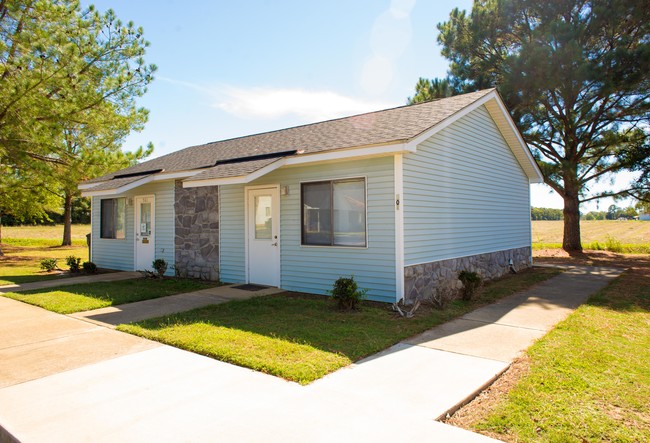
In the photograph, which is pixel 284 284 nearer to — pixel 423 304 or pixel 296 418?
pixel 423 304

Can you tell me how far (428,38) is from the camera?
19.0 m

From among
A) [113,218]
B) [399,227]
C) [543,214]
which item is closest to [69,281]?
[113,218]

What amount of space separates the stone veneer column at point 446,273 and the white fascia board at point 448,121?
2218mm

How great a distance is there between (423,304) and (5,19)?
1519 centimetres

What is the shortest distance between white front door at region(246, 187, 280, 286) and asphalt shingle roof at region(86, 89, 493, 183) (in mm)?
905

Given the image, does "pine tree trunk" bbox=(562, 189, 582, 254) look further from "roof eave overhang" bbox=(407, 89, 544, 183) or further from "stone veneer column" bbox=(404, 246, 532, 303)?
"stone veneer column" bbox=(404, 246, 532, 303)

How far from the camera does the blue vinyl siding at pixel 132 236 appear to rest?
1147cm

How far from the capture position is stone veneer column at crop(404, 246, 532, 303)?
24.4 feet

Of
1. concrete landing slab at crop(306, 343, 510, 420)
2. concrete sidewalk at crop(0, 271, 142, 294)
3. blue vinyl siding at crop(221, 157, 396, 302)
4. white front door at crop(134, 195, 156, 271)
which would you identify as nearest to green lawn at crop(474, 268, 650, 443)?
concrete landing slab at crop(306, 343, 510, 420)

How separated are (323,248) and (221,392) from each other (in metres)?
4.77

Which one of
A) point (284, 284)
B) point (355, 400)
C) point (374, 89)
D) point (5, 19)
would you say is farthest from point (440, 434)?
point (5, 19)

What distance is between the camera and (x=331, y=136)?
9.07 m

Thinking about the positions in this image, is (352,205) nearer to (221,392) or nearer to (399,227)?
(399,227)

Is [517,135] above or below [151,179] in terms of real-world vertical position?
above
